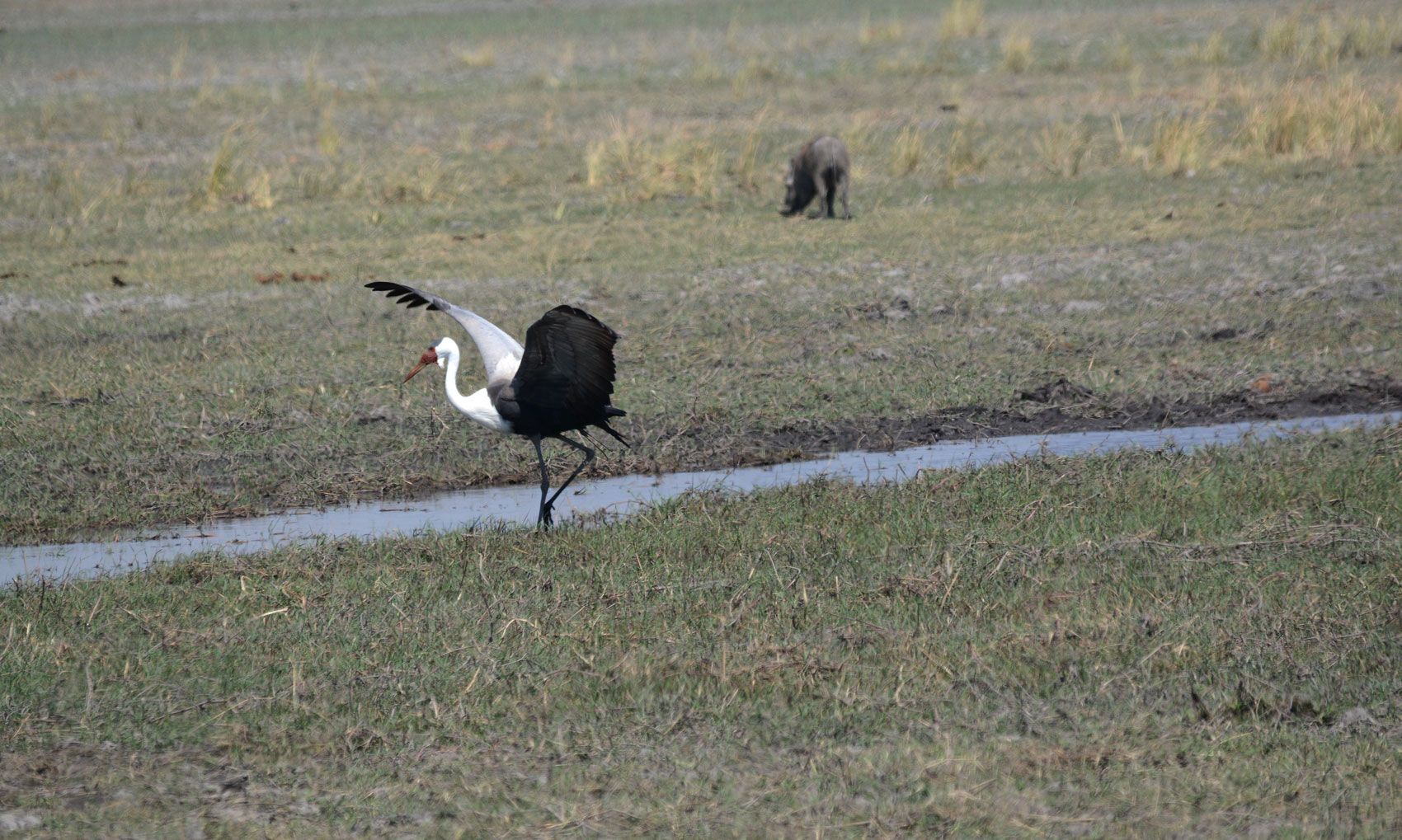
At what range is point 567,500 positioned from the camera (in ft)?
23.4

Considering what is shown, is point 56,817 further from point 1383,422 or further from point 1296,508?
point 1383,422

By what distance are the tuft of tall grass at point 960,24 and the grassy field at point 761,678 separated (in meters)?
20.2

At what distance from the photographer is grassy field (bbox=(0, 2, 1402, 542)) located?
7.88 meters

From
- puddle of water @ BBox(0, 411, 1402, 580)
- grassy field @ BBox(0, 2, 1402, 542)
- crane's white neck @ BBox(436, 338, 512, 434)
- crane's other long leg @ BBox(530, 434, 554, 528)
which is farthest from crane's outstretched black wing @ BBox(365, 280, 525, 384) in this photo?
grassy field @ BBox(0, 2, 1402, 542)

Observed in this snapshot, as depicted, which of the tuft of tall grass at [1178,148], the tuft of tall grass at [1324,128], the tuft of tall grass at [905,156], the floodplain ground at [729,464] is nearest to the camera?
the floodplain ground at [729,464]

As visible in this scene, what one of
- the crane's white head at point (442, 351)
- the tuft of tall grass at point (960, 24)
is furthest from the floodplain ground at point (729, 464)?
the tuft of tall grass at point (960, 24)

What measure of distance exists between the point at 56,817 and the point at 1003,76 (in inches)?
740

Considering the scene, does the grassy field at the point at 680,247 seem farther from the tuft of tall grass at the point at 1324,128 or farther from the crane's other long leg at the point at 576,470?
the crane's other long leg at the point at 576,470

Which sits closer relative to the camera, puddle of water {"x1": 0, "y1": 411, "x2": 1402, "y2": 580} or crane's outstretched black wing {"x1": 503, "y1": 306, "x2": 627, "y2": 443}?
crane's outstretched black wing {"x1": 503, "y1": 306, "x2": 627, "y2": 443}

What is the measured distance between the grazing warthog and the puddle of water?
5.56m

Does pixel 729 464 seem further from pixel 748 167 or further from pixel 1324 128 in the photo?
pixel 1324 128

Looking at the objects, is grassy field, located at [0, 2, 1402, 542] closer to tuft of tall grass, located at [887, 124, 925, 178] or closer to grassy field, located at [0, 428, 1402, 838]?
tuft of tall grass, located at [887, 124, 925, 178]

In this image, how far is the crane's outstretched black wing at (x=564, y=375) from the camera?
590 cm

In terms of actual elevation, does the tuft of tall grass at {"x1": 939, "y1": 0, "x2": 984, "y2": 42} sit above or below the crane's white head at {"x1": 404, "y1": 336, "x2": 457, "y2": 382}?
above
